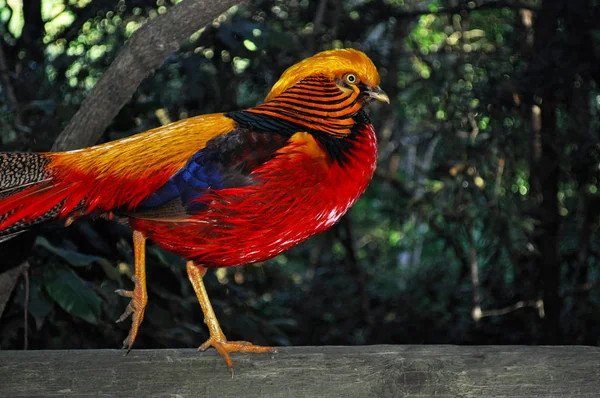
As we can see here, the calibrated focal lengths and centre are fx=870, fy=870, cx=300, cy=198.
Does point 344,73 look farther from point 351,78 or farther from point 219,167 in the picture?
point 219,167

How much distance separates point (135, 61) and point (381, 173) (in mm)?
3547

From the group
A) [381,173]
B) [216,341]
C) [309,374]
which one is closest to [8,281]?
[216,341]

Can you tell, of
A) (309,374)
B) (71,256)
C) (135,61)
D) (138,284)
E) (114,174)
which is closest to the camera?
(309,374)

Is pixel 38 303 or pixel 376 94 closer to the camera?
pixel 376 94

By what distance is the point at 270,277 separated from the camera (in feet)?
19.7

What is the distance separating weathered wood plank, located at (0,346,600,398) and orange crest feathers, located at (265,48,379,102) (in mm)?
669

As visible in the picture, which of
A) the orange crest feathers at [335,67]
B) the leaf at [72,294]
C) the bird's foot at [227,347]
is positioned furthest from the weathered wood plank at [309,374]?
the orange crest feathers at [335,67]

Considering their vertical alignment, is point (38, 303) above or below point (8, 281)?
below

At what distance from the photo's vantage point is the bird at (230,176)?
2.05 metres

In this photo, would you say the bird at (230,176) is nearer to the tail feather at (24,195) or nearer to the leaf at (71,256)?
the tail feather at (24,195)

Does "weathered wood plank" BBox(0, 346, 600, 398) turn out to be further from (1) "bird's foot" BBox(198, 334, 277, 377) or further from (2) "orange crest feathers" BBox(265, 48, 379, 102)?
(2) "orange crest feathers" BBox(265, 48, 379, 102)

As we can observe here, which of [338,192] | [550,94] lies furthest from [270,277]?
[338,192]

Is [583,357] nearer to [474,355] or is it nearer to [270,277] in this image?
[474,355]

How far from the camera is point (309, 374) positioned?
2016 mm
